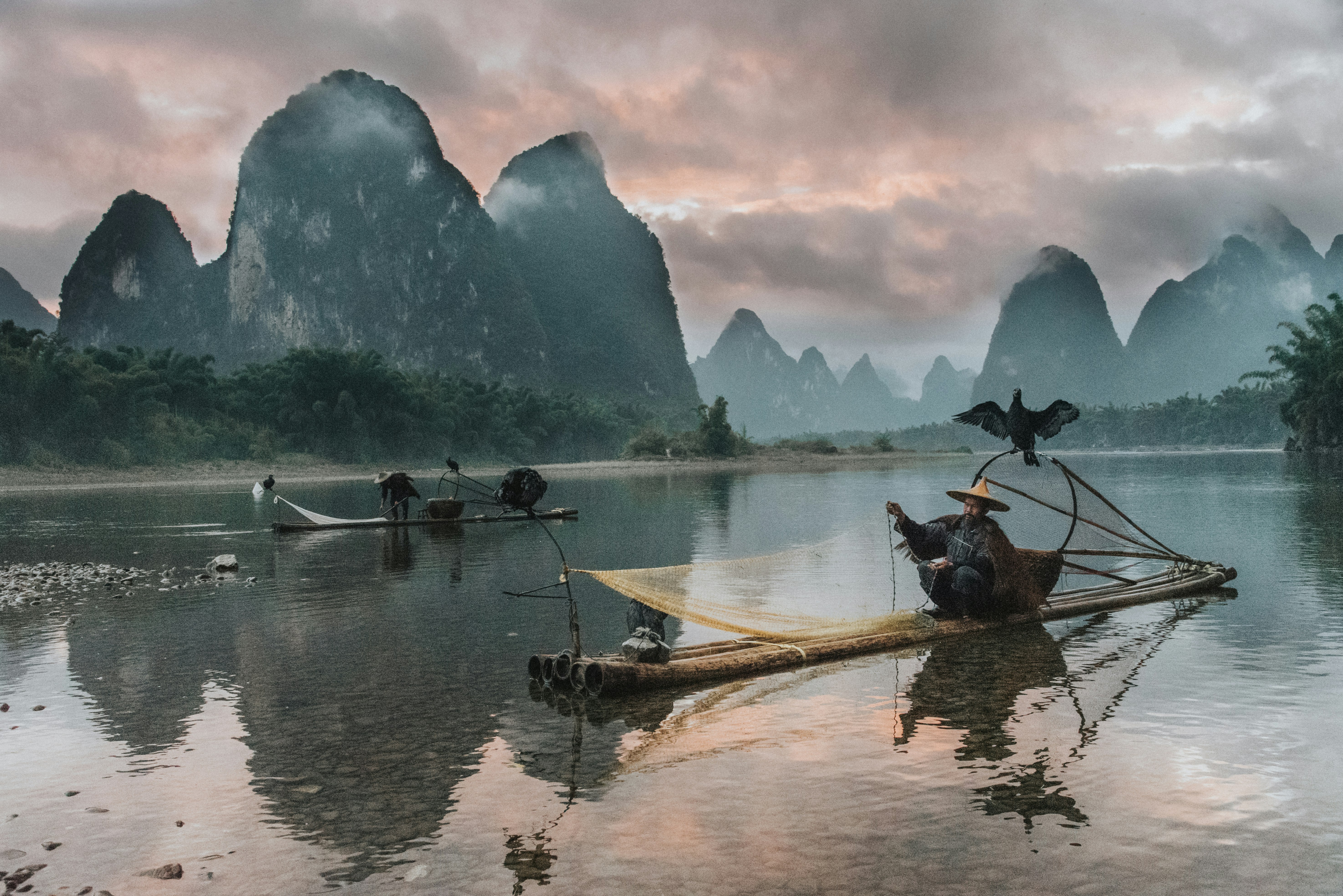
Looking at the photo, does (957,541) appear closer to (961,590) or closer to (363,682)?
(961,590)

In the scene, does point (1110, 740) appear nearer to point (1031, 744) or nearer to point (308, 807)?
point (1031, 744)

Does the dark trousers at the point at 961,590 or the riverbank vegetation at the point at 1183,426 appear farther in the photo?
the riverbank vegetation at the point at 1183,426

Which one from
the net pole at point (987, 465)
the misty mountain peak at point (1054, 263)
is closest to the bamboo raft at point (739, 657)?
the net pole at point (987, 465)

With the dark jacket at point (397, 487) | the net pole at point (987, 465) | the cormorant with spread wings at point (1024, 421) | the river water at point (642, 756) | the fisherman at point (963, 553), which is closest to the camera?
the river water at point (642, 756)

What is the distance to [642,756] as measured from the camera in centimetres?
608

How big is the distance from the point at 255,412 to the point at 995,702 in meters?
56.8

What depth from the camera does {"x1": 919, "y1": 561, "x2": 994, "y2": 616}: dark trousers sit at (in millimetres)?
9422

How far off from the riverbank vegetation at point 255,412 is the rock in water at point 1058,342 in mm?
124270

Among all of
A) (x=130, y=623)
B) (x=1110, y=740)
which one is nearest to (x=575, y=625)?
(x=1110, y=740)

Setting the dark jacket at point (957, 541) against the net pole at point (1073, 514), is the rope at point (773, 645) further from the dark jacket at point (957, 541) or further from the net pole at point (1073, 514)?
the net pole at point (1073, 514)

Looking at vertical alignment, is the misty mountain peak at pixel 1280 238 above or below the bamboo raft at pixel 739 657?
above

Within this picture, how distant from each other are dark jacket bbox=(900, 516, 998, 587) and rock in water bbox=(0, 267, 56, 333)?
512 ft

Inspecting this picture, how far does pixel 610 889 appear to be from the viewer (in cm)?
423

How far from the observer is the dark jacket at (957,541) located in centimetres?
936
